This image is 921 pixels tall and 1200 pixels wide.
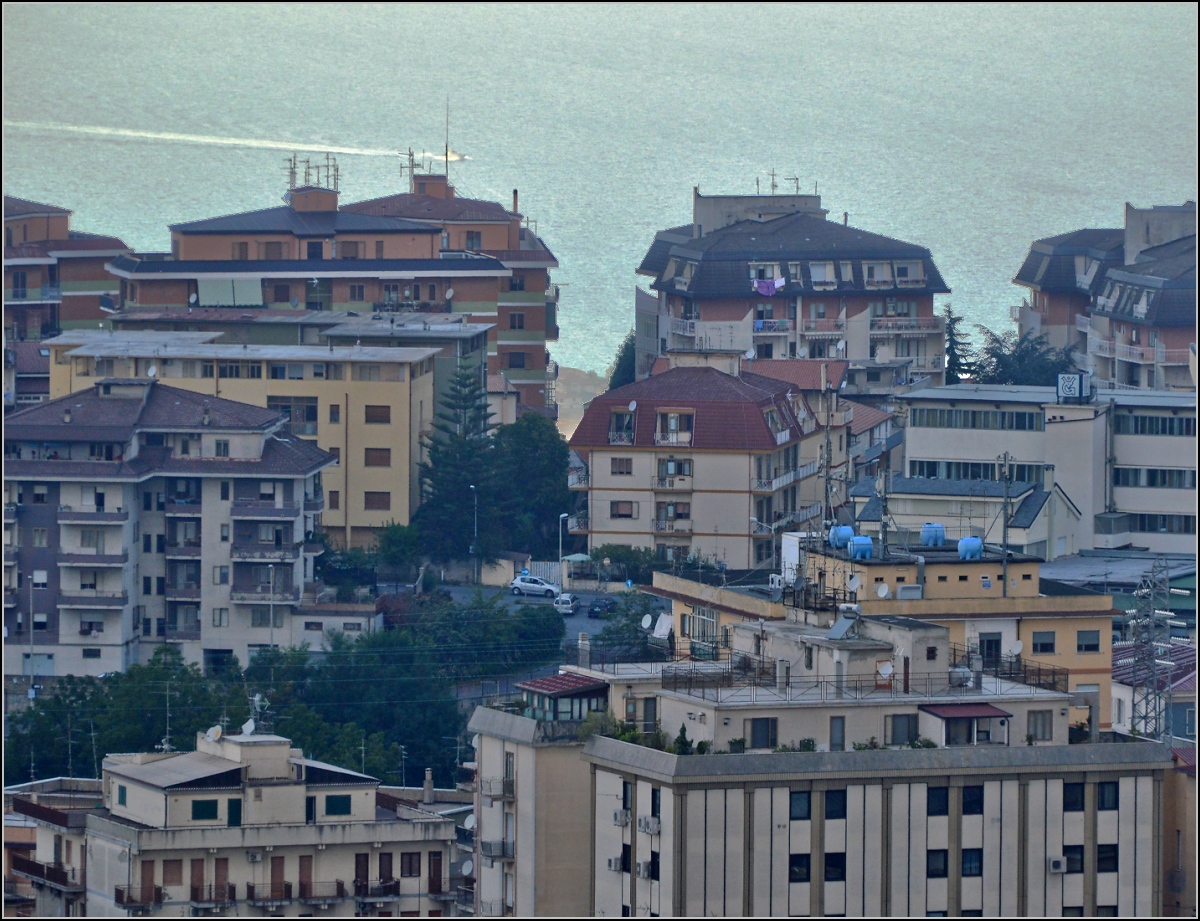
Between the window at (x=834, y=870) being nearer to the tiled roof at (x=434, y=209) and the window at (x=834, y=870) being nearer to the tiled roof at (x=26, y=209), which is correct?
the tiled roof at (x=434, y=209)

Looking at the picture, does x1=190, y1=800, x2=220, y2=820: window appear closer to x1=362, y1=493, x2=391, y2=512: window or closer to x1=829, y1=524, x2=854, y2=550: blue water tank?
x1=829, y1=524, x2=854, y2=550: blue water tank

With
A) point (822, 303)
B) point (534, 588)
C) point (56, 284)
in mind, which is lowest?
point (534, 588)

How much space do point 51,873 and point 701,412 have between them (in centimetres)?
1991

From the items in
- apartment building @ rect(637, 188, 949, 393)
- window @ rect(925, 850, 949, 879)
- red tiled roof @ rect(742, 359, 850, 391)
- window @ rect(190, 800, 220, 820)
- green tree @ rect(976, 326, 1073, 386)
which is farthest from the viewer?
apartment building @ rect(637, 188, 949, 393)

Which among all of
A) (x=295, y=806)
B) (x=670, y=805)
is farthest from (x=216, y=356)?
(x=670, y=805)

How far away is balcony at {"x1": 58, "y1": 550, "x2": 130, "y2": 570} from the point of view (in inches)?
1847

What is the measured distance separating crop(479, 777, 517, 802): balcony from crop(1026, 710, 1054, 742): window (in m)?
4.41

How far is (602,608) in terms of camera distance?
157 ft

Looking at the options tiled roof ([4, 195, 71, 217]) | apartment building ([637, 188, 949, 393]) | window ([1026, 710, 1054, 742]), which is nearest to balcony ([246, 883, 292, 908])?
window ([1026, 710, 1054, 742])

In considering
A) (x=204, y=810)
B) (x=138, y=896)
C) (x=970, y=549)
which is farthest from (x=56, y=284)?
(x=138, y=896)

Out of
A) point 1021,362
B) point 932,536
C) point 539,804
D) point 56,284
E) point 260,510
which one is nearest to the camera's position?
point 539,804

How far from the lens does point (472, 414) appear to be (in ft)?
178

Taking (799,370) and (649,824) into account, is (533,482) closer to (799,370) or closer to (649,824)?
(799,370)

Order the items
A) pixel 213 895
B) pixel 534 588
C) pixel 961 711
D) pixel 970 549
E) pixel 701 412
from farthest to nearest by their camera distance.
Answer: pixel 701 412
pixel 534 588
pixel 970 549
pixel 213 895
pixel 961 711
